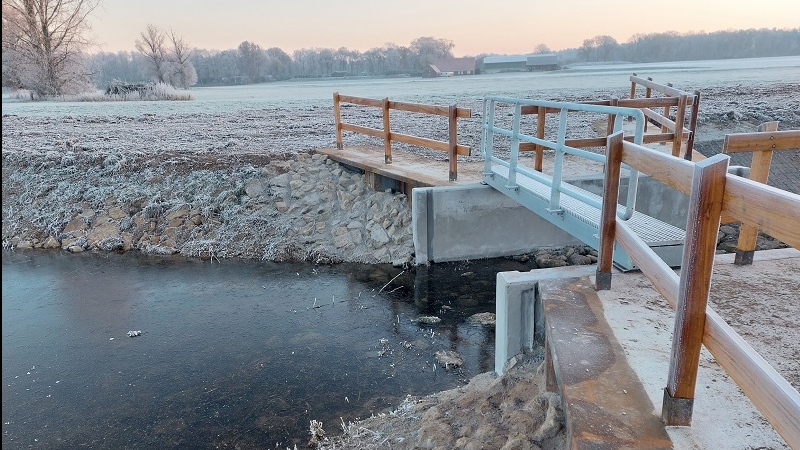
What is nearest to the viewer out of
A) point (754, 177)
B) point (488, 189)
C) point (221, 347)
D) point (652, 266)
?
point (652, 266)

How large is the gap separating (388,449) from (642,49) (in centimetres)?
13371

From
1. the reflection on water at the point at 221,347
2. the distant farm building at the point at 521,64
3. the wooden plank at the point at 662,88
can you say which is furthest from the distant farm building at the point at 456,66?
the reflection on water at the point at 221,347

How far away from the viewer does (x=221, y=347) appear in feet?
20.9

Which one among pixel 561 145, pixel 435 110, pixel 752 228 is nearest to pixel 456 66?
pixel 435 110

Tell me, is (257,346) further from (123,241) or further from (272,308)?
(123,241)

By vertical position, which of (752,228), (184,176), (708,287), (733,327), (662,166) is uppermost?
(662,166)

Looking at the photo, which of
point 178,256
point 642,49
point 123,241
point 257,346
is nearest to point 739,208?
point 257,346

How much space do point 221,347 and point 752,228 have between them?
5.60m

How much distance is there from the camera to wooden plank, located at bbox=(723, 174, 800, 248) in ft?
5.92

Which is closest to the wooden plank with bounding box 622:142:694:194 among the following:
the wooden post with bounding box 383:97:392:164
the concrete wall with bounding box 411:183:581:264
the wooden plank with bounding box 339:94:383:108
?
the concrete wall with bounding box 411:183:581:264

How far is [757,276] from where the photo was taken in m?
4.31

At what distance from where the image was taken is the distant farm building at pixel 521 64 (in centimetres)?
9456

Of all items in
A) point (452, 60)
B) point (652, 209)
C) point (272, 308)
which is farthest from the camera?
point (452, 60)

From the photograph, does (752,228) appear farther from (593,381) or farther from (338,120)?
(338,120)
